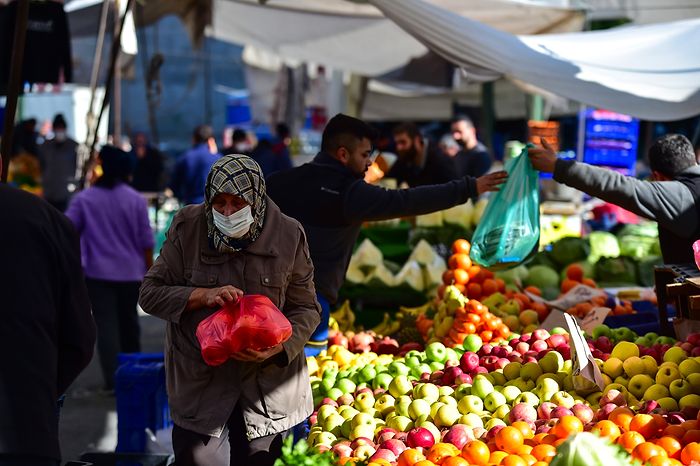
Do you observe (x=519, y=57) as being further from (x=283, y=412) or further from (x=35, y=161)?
(x=35, y=161)

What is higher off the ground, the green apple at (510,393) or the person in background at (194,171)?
the green apple at (510,393)

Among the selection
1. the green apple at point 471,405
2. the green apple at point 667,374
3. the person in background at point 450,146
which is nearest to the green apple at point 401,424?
the green apple at point 471,405

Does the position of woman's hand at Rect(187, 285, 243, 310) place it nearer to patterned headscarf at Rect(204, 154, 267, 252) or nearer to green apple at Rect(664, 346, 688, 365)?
patterned headscarf at Rect(204, 154, 267, 252)

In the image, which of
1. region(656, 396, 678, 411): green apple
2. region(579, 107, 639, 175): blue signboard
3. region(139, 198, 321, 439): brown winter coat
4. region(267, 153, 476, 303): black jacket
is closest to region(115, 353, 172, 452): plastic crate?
region(267, 153, 476, 303): black jacket

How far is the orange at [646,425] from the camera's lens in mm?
3604

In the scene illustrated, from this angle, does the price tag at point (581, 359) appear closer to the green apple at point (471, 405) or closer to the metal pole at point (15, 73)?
the green apple at point (471, 405)

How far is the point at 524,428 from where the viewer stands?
3760 mm

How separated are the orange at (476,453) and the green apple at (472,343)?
5.74 ft

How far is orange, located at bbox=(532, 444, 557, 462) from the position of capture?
3.46 m

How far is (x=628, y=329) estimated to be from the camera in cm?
511

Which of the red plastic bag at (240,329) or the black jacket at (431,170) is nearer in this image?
the red plastic bag at (240,329)

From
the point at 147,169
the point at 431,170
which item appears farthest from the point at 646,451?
the point at 147,169

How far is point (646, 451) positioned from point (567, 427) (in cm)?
41

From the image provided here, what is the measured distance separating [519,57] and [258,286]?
290 centimetres
